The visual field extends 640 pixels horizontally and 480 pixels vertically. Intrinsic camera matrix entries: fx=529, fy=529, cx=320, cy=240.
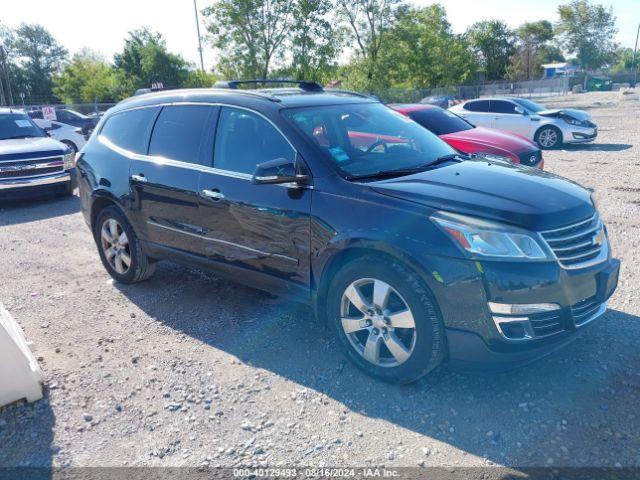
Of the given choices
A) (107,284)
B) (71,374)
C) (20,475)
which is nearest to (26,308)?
(107,284)

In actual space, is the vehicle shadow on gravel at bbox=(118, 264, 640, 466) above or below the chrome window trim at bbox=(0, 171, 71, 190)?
below

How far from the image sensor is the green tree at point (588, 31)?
67.5 m

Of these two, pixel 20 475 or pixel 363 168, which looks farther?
pixel 363 168

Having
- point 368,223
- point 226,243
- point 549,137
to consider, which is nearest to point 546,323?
point 368,223

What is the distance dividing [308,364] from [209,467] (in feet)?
3.72

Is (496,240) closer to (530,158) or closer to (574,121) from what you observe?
(530,158)

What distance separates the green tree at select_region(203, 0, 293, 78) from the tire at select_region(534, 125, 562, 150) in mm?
22626

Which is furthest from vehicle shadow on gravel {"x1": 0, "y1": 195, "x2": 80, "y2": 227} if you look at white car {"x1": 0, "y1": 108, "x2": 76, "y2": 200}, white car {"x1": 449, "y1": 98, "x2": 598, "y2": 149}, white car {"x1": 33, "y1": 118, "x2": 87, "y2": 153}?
white car {"x1": 449, "y1": 98, "x2": 598, "y2": 149}

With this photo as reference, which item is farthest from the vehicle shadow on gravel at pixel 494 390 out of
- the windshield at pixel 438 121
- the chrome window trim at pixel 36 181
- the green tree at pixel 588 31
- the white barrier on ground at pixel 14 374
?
the green tree at pixel 588 31

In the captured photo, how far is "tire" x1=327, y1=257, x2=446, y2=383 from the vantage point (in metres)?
3.07

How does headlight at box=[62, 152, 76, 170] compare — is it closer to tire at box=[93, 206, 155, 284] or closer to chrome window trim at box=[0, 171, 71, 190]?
chrome window trim at box=[0, 171, 71, 190]

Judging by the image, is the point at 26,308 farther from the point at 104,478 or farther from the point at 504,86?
the point at 504,86

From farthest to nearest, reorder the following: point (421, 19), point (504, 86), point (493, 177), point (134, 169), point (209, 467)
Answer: point (504, 86), point (421, 19), point (134, 169), point (493, 177), point (209, 467)

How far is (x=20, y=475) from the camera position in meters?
2.80
